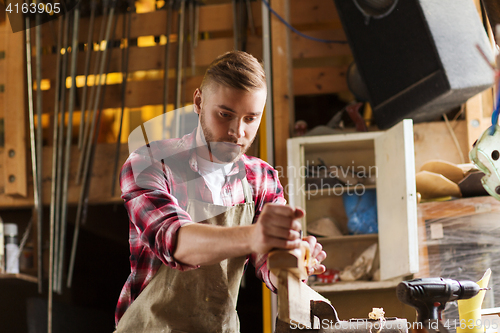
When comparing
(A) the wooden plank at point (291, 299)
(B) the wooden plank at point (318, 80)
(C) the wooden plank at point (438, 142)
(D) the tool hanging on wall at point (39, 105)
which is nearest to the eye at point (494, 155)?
(A) the wooden plank at point (291, 299)

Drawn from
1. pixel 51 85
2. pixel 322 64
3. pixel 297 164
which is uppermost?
pixel 322 64

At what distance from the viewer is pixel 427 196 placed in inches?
52.1

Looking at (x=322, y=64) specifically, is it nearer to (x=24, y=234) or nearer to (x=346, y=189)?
(x=346, y=189)

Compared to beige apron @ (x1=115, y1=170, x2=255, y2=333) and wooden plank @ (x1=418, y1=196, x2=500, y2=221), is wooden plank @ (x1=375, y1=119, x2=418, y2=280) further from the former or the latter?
beige apron @ (x1=115, y1=170, x2=255, y2=333)

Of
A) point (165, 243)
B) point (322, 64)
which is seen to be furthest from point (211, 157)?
point (322, 64)

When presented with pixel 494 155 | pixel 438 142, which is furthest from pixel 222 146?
pixel 438 142

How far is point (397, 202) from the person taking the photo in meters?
1.25

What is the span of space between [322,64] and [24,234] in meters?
1.39

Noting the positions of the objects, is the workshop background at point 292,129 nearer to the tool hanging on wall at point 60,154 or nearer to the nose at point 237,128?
the tool hanging on wall at point 60,154

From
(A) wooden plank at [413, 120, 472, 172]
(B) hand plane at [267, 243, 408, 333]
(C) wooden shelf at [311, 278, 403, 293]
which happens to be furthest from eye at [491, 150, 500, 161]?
(A) wooden plank at [413, 120, 472, 172]

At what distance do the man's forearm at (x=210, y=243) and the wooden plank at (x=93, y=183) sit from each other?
1004 mm

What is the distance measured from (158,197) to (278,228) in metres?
0.21

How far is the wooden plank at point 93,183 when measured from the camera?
153cm

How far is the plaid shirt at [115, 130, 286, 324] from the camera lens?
55 centimetres
